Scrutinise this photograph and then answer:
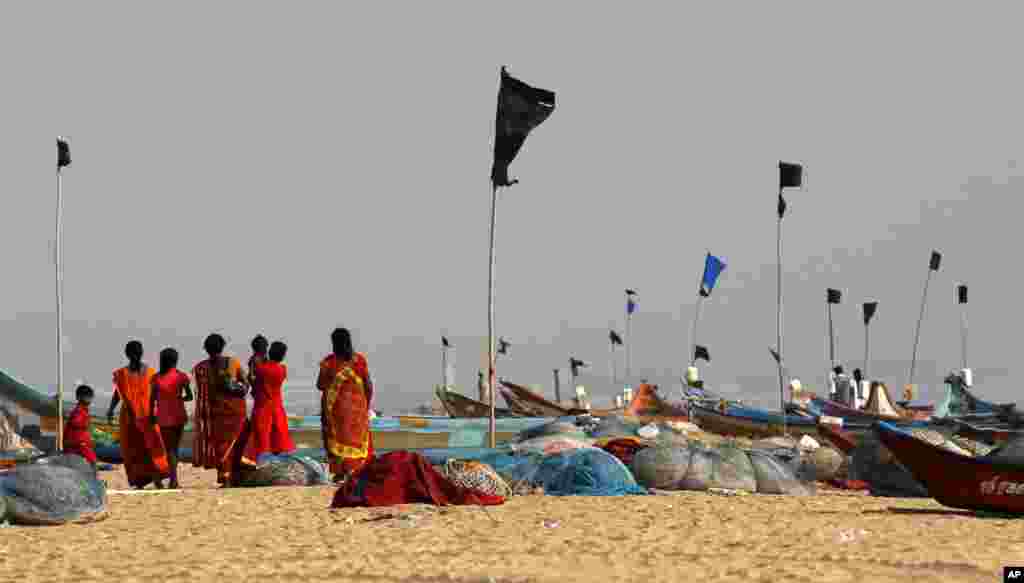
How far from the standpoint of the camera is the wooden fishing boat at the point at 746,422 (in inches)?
1078

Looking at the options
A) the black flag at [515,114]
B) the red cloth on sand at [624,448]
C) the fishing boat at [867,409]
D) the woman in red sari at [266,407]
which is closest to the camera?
the woman in red sari at [266,407]

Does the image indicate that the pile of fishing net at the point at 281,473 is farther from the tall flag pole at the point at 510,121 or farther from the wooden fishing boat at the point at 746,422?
the wooden fishing boat at the point at 746,422

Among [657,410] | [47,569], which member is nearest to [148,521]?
[47,569]

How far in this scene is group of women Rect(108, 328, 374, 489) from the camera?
1402 centimetres

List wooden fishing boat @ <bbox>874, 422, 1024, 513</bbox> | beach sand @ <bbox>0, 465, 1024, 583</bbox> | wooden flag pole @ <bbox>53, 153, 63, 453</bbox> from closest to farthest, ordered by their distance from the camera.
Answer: beach sand @ <bbox>0, 465, 1024, 583</bbox>
wooden fishing boat @ <bbox>874, 422, 1024, 513</bbox>
wooden flag pole @ <bbox>53, 153, 63, 453</bbox>

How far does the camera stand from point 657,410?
1249 inches

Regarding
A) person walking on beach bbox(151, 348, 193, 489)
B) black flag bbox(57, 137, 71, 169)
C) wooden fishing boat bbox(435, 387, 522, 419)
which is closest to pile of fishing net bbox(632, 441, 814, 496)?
person walking on beach bbox(151, 348, 193, 489)

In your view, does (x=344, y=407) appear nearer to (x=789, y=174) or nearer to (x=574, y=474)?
(x=574, y=474)

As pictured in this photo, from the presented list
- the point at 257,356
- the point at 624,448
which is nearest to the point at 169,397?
the point at 257,356

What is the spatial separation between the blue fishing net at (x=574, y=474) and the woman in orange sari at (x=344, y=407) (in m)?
1.94

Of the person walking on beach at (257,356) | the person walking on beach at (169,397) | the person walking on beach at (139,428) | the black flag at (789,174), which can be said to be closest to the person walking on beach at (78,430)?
the person walking on beach at (139,428)

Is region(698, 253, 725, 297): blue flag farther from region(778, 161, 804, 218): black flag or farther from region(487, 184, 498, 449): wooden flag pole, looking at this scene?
region(487, 184, 498, 449): wooden flag pole

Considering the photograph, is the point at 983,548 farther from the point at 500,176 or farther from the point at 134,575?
the point at 500,176

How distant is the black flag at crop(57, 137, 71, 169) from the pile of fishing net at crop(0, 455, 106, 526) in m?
9.09
